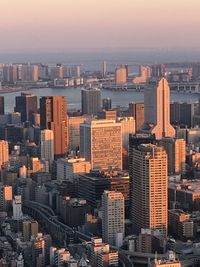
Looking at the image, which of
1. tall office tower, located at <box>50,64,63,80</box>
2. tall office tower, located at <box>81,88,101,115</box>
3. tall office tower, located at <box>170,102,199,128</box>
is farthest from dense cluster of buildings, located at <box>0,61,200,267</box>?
tall office tower, located at <box>50,64,63,80</box>

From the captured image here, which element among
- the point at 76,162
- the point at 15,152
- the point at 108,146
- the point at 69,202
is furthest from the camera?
the point at 15,152

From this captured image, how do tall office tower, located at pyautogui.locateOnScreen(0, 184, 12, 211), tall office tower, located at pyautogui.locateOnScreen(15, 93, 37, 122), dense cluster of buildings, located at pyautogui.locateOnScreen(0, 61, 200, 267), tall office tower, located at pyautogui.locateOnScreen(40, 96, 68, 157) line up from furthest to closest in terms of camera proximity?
tall office tower, located at pyautogui.locateOnScreen(15, 93, 37, 122)
tall office tower, located at pyautogui.locateOnScreen(40, 96, 68, 157)
tall office tower, located at pyautogui.locateOnScreen(0, 184, 12, 211)
dense cluster of buildings, located at pyautogui.locateOnScreen(0, 61, 200, 267)

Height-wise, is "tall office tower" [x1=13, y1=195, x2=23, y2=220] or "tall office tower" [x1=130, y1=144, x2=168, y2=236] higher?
"tall office tower" [x1=130, y1=144, x2=168, y2=236]

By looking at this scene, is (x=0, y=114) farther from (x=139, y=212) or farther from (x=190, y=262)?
(x=190, y=262)

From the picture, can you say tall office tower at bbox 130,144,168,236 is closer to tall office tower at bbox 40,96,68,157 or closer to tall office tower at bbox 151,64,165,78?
tall office tower at bbox 40,96,68,157

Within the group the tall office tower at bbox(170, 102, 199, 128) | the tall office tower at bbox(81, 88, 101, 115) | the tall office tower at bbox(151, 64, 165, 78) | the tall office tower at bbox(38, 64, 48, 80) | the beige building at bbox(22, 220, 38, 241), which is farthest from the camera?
the tall office tower at bbox(38, 64, 48, 80)

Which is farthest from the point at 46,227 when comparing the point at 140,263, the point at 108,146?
the point at 108,146
